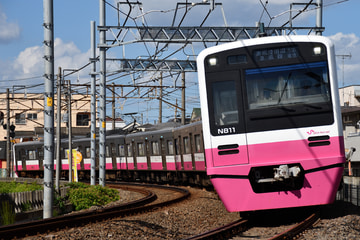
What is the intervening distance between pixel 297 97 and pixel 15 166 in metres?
36.7

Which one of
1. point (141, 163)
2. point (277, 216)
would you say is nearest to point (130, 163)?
point (141, 163)

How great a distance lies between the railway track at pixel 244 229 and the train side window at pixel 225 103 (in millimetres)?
1853

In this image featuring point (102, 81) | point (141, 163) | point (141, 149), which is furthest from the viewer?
point (141, 163)

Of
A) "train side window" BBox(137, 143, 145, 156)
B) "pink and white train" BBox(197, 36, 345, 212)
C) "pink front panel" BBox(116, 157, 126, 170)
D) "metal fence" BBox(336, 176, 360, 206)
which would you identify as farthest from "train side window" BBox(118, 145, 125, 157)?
"pink and white train" BBox(197, 36, 345, 212)

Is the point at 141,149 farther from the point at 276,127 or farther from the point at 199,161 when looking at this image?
the point at 276,127

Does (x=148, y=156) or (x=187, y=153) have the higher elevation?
(x=148, y=156)

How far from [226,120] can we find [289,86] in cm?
127

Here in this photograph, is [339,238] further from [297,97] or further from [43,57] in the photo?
[43,57]

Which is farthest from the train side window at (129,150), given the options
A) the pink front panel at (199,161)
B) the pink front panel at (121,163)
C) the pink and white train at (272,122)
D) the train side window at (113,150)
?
the pink and white train at (272,122)

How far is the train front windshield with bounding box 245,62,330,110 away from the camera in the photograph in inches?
396

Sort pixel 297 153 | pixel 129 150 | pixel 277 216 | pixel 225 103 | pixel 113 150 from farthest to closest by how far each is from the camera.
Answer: pixel 113 150 < pixel 129 150 < pixel 277 216 < pixel 225 103 < pixel 297 153

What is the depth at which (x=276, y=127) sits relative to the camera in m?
10.1

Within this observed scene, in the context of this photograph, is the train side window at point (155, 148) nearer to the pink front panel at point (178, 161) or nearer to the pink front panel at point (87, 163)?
the pink front panel at point (178, 161)

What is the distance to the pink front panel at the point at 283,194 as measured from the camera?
9.94m
